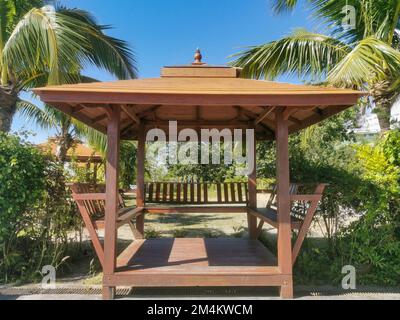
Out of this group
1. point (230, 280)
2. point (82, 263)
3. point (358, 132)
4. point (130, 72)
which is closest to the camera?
point (230, 280)

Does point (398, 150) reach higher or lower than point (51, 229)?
higher

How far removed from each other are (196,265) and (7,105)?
5058mm

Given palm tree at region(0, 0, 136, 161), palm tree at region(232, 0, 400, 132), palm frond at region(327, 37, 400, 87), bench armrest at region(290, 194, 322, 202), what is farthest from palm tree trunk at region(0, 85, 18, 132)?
palm frond at region(327, 37, 400, 87)

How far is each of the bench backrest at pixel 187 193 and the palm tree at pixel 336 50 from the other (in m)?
2.71

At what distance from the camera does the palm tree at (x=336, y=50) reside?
520cm

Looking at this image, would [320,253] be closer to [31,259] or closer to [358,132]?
[31,259]

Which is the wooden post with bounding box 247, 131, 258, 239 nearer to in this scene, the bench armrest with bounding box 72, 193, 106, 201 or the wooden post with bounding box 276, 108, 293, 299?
the wooden post with bounding box 276, 108, 293, 299

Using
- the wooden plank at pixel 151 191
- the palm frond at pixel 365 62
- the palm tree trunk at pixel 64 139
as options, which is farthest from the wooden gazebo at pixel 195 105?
the palm tree trunk at pixel 64 139

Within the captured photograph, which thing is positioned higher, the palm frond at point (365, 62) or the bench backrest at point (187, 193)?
Result: the palm frond at point (365, 62)

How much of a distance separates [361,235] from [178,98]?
3.33 meters

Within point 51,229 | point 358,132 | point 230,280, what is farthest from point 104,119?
point 358,132

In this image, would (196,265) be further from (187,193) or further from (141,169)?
(141,169)

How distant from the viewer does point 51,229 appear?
443cm

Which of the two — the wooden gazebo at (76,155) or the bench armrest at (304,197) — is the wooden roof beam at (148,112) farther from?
the bench armrest at (304,197)
